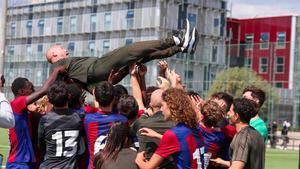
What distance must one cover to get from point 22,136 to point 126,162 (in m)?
1.67

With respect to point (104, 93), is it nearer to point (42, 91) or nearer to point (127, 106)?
point (127, 106)

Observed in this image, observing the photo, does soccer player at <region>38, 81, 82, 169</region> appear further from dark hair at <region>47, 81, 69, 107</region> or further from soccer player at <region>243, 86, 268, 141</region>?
soccer player at <region>243, 86, 268, 141</region>

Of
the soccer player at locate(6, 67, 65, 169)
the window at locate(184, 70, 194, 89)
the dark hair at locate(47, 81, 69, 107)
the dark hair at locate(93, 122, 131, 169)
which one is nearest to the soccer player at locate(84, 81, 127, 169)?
the dark hair at locate(47, 81, 69, 107)

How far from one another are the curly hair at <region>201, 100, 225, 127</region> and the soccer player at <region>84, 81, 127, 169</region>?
0.87 m

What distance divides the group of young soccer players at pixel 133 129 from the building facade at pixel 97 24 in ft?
158

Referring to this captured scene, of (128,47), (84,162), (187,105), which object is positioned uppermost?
(128,47)

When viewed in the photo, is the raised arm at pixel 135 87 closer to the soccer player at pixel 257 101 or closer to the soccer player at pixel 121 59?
the soccer player at pixel 121 59

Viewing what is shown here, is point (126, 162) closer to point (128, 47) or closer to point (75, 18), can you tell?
point (128, 47)

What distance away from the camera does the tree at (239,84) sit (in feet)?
148

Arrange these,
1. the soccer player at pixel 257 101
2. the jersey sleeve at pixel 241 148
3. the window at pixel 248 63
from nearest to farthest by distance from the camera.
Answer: the jersey sleeve at pixel 241 148 → the soccer player at pixel 257 101 → the window at pixel 248 63

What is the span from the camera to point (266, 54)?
49719 mm

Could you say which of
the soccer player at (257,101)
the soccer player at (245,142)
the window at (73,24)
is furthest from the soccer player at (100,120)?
the window at (73,24)

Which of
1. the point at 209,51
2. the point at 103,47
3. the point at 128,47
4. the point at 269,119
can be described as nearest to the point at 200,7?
the point at 103,47

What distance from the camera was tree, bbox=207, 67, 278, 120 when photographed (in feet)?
148
